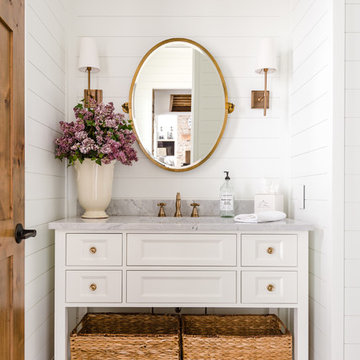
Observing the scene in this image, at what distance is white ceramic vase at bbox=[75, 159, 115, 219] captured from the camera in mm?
2021

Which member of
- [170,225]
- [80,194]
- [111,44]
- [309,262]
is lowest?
[309,262]

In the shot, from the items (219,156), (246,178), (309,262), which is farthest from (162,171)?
(309,262)

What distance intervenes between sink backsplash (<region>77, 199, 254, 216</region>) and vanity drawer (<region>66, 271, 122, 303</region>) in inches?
21.7

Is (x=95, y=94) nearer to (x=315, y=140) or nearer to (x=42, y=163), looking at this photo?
(x=42, y=163)

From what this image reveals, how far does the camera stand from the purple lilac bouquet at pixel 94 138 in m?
1.94

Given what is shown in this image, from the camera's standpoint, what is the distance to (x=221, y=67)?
92.0 inches

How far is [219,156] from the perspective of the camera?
2.33m

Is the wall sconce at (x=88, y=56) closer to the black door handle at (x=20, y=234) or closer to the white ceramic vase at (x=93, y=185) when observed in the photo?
the white ceramic vase at (x=93, y=185)

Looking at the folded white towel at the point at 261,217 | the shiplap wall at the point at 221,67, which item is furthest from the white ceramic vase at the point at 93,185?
the folded white towel at the point at 261,217

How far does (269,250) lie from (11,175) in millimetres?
1193

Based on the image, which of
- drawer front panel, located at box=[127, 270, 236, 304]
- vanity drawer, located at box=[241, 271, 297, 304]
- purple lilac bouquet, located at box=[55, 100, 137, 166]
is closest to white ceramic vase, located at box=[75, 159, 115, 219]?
purple lilac bouquet, located at box=[55, 100, 137, 166]

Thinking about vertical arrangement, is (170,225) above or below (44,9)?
below

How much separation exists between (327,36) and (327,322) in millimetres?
1301

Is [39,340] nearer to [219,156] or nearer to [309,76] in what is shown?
[219,156]
